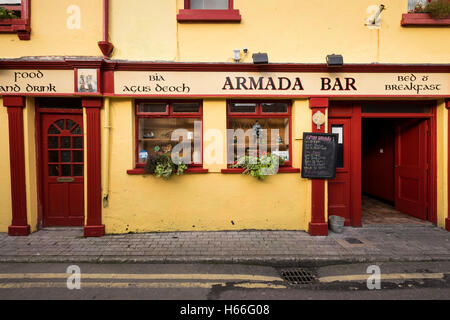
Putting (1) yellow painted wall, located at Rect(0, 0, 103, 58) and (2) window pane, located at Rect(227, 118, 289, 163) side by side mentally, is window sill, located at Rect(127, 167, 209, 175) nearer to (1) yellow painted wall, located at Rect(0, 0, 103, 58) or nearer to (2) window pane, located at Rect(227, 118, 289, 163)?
(2) window pane, located at Rect(227, 118, 289, 163)

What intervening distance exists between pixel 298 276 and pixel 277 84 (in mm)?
4032

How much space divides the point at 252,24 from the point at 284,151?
10.4ft

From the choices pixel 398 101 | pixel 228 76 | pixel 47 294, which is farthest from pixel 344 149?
pixel 47 294

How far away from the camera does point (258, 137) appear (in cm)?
590

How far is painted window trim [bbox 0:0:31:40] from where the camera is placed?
208 inches

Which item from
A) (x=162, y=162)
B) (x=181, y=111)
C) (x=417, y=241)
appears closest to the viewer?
(x=417, y=241)

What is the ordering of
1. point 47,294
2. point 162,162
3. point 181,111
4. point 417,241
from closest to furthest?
point 47,294
point 417,241
point 162,162
point 181,111

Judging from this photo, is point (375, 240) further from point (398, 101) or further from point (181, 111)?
point (181, 111)

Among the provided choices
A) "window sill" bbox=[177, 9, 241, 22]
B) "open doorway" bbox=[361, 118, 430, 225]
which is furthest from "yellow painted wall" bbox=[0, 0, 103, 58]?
"open doorway" bbox=[361, 118, 430, 225]

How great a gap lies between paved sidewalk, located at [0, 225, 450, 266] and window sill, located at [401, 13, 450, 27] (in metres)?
4.95

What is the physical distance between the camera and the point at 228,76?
5402 millimetres

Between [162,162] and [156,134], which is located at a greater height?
[156,134]

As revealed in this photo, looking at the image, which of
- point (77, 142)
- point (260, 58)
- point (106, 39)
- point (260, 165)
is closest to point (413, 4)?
point (260, 58)

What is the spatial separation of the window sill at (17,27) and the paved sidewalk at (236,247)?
4.64 m
